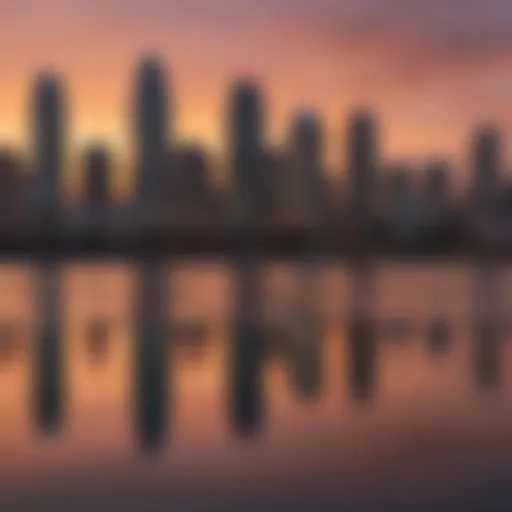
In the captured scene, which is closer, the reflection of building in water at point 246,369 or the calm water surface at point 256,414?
the calm water surface at point 256,414

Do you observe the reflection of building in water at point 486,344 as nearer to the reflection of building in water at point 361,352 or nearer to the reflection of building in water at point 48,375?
the reflection of building in water at point 361,352

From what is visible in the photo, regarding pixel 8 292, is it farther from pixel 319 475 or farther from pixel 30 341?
pixel 319 475

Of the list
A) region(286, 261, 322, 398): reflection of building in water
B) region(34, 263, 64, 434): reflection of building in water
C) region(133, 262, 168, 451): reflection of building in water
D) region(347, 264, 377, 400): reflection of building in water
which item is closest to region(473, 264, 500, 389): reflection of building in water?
region(347, 264, 377, 400): reflection of building in water

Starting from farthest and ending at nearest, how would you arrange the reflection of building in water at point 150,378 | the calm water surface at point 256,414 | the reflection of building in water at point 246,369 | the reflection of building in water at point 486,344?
the reflection of building in water at point 486,344, the reflection of building in water at point 246,369, the reflection of building in water at point 150,378, the calm water surface at point 256,414

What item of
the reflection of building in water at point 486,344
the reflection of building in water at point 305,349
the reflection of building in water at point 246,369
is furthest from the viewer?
the reflection of building in water at point 486,344

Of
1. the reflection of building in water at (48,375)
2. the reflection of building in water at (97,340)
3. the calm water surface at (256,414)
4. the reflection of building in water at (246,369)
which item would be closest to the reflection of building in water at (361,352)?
the calm water surface at (256,414)

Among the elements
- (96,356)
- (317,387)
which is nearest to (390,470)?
(317,387)

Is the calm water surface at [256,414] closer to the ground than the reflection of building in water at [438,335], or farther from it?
farther from it
